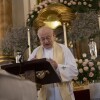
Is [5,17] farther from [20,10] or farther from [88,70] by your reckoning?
[88,70]

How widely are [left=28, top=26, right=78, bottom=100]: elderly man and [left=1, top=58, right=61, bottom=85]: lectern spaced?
533 millimetres

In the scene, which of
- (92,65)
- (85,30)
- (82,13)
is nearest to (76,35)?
(85,30)

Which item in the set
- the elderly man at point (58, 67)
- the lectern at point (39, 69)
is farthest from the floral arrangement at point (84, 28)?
the lectern at point (39, 69)

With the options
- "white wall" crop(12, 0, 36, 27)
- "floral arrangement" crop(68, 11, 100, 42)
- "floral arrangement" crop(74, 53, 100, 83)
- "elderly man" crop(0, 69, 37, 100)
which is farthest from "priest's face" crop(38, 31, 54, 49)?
"white wall" crop(12, 0, 36, 27)

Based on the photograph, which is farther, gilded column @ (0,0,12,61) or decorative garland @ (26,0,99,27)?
gilded column @ (0,0,12,61)

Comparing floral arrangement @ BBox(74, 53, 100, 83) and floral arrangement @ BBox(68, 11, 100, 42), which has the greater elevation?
floral arrangement @ BBox(68, 11, 100, 42)

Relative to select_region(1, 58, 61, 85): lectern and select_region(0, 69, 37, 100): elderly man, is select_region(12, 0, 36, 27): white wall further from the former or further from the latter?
select_region(0, 69, 37, 100): elderly man

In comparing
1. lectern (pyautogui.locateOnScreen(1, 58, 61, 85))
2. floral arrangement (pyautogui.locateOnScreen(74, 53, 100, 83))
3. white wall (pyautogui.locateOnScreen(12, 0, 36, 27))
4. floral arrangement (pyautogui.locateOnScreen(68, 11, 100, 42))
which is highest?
white wall (pyautogui.locateOnScreen(12, 0, 36, 27))

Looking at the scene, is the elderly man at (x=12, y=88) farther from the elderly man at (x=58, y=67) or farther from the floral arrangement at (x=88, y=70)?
the floral arrangement at (x=88, y=70)

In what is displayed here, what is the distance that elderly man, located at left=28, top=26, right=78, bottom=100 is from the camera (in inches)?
137

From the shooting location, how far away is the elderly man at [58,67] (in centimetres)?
348

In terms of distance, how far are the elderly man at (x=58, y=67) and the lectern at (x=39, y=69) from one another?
533 millimetres

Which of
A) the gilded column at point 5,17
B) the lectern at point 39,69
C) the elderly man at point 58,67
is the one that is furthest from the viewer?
the gilded column at point 5,17

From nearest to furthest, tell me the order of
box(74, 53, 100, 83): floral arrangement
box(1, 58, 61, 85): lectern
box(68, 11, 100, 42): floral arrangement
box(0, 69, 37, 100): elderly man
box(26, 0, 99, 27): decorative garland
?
box(0, 69, 37, 100): elderly man, box(1, 58, 61, 85): lectern, box(74, 53, 100, 83): floral arrangement, box(68, 11, 100, 42): floral arrangement, box(26, 0, 99, 27): decorative garland
